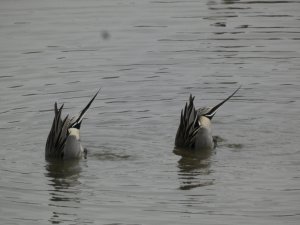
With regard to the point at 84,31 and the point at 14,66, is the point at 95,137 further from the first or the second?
the point at 84,31

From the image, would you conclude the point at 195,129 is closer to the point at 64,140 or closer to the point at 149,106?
the point at 149,106

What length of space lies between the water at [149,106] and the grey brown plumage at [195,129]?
20cm

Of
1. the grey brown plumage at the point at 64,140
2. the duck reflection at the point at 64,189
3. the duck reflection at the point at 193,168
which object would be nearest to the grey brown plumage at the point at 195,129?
the duck reflection at the point at 193,168

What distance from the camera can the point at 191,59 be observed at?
18781mm

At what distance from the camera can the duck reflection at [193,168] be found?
12.5 m

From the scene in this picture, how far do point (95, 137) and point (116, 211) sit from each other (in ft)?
11.9

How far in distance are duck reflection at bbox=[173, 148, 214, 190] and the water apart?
0.09 feet

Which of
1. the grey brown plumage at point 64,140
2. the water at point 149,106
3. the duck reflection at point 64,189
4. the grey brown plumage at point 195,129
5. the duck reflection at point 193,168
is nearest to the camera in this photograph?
the duck reflection at point 64,189

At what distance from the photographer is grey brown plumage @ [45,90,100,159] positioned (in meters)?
13.7

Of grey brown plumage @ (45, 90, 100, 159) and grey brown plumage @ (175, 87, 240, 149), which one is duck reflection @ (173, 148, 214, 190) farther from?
grey brown plumage @ (45, 90, 100, 159)

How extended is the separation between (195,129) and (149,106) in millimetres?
1848

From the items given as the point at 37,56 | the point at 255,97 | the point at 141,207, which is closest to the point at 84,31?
the point at 37,56

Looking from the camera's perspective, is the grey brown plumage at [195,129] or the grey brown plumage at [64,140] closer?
the grey brown plumage at [64,140]

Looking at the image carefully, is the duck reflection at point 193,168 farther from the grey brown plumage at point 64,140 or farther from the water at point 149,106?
the grey brown plumage at point 64,140
